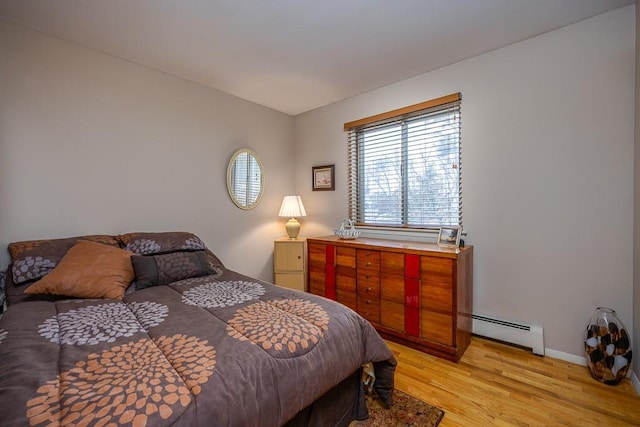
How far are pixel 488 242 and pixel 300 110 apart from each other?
2751mm

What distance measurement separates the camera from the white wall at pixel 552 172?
1924 mm

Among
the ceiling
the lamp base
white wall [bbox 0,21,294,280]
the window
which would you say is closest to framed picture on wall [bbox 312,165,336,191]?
the window

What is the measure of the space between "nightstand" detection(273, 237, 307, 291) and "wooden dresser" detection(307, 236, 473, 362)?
45 centimetres

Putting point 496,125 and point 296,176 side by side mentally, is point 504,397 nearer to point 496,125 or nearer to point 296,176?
point 496,125

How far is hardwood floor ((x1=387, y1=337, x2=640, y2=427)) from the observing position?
1.57 metres

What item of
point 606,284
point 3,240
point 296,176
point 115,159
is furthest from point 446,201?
point 3,240

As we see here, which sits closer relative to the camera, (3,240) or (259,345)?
(259,345)

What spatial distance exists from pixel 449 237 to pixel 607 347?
47.1 inches

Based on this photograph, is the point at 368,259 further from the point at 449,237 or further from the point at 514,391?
the point at 514,391

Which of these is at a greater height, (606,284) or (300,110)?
(300,110)

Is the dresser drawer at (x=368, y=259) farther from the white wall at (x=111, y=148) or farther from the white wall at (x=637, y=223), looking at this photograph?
the white wall at (x=637, y=223)

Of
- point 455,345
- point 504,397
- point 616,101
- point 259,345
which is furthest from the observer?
point 455,345

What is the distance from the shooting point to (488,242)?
96.2 inches

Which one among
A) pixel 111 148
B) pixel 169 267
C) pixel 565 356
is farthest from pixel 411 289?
pixel 111 148
